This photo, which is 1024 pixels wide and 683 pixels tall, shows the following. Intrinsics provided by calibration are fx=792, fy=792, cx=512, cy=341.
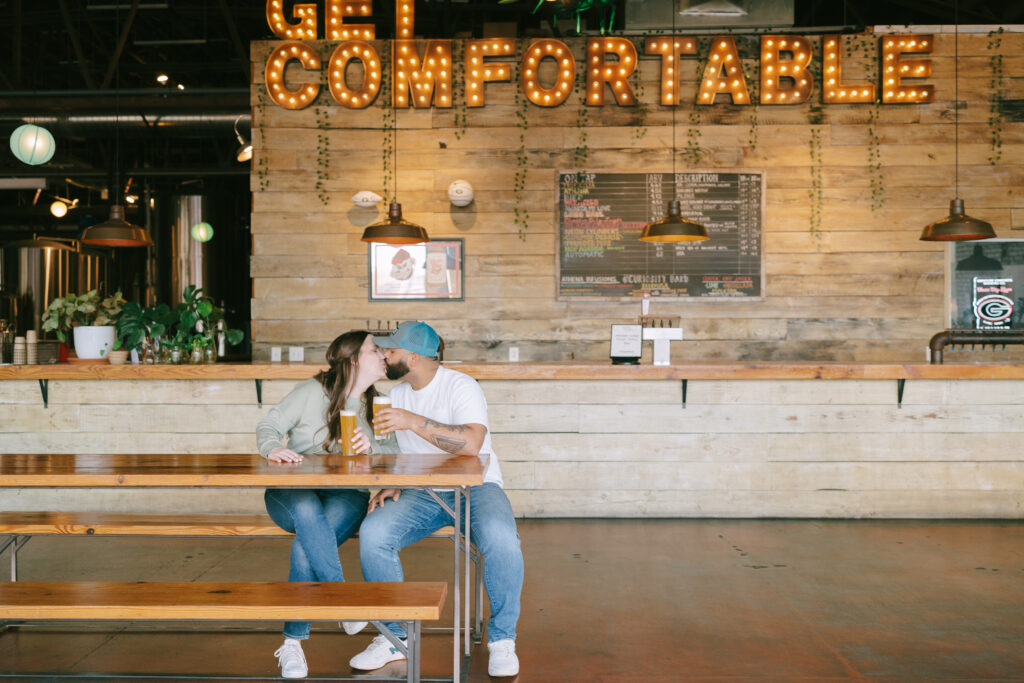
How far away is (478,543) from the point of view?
276 centimetres

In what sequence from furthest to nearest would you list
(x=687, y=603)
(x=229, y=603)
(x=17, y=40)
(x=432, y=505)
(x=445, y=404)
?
(x=17, y=40) → (x=687, y=603) → (x=445, y=404) → (x=432, y=505) → (x=229, y=603)

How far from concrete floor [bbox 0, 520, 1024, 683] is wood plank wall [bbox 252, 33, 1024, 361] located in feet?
5.67

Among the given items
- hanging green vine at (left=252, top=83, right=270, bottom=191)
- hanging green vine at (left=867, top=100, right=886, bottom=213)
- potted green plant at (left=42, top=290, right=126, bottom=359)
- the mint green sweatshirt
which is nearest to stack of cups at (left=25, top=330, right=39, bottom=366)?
potted green plant at (left=42, top=290, right=126, bottom=359)

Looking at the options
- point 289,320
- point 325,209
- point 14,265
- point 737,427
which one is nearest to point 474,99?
point 325,209

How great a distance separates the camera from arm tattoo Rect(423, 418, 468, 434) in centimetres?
273

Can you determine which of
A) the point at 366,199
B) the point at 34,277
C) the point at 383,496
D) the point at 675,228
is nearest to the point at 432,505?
the point at 383,496

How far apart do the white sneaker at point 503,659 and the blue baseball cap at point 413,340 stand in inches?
41.5

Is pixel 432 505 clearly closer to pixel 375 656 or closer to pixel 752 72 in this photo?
pixel 375 656

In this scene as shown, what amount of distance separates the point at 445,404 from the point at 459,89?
155 inches

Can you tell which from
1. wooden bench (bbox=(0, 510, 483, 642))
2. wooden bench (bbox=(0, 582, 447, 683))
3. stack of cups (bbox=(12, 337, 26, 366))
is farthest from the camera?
stack of cups (bbox=(12, 337, 26, 366))

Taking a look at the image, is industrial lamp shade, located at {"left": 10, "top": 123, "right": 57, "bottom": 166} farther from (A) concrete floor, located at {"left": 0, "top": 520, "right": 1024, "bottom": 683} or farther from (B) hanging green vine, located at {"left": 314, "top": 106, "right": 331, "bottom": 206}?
(A) concrete floor, located at {"left": 0, "top": 520, "right": 1024, "bottom": 683}

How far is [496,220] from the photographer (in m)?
6.22

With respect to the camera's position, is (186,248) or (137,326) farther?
(186,248)

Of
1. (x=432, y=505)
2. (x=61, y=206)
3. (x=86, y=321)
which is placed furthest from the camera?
(x=61, y=206)
